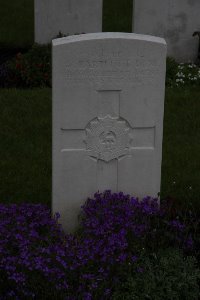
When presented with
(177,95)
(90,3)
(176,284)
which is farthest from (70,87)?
(90,3)

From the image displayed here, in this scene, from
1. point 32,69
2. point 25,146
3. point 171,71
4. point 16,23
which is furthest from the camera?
point 16,23

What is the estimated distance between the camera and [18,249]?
189 inches

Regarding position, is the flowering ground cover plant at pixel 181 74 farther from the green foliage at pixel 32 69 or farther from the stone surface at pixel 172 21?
the green foliage at pixel 32 69

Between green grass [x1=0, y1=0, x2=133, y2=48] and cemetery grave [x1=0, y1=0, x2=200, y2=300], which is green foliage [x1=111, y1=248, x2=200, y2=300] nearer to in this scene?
cemetery grave [x1=0, y1=0, x2=200, y2=300]

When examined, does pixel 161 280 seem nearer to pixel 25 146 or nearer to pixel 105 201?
pixel 105 201

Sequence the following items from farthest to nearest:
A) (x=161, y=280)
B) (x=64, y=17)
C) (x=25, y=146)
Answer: (x=64, y=17) → (x=25, y=146) → (x=161, y=280)

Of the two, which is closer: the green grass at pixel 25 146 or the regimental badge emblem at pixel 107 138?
the regimental badge emblem at pixel 107 138

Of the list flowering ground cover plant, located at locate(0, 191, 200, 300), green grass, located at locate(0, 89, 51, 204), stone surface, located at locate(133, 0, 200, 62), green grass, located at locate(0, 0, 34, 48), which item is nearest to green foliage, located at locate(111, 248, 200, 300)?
flowering ground cover plant, located at locate(0, 191, 200, 300)

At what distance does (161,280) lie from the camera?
4648mm

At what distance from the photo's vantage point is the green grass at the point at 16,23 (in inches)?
532

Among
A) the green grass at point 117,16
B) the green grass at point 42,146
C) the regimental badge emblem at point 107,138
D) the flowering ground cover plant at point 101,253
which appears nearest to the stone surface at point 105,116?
the regimental badge emblem at point 107,138

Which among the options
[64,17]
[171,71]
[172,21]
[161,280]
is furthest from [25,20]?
[161,280]

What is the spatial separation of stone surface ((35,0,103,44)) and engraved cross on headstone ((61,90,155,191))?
614cm

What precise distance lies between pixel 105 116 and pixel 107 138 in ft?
0.57
